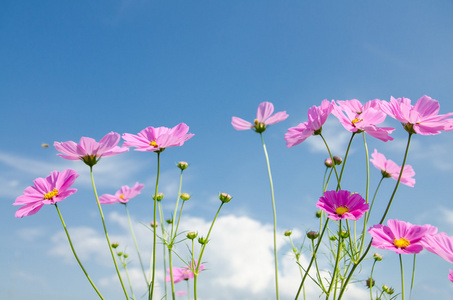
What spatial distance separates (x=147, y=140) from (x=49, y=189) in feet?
1.09

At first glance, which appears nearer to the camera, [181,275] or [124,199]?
[124,199]

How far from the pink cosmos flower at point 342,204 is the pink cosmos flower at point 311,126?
19 cm

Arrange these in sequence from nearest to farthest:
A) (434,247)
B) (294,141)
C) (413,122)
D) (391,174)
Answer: (434,247)
(413,122)
(294,141)
(391,174)

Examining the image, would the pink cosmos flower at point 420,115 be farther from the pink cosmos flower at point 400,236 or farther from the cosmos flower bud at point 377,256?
the cosmos flower bud at point 377,256

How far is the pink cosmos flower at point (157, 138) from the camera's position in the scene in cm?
112

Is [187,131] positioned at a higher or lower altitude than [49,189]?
higher

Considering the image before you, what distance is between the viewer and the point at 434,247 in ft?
2.98

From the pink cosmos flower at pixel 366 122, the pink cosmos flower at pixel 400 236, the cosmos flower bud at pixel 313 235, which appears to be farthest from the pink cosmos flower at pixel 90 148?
the cosmos flower bud at pixel 313 235

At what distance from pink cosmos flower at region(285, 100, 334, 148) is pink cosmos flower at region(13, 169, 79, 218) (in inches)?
25.9

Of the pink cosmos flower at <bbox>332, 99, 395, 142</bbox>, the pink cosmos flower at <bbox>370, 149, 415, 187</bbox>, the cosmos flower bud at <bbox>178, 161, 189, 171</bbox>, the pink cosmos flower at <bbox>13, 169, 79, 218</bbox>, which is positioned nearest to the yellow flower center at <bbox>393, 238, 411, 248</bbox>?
the pink cosmos flower at <bbox>332, 99, 395, 142</bbox>

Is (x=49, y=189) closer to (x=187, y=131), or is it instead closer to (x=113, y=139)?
(x=113, y=139)

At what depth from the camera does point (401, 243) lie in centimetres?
103

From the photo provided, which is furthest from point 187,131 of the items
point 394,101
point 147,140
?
point 394,101

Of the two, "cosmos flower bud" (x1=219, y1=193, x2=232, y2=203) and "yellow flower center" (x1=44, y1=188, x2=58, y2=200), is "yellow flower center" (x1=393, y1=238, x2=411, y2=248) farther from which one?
"yellow flower center" (x1=44, y1=188, x2=58, y2=200)
